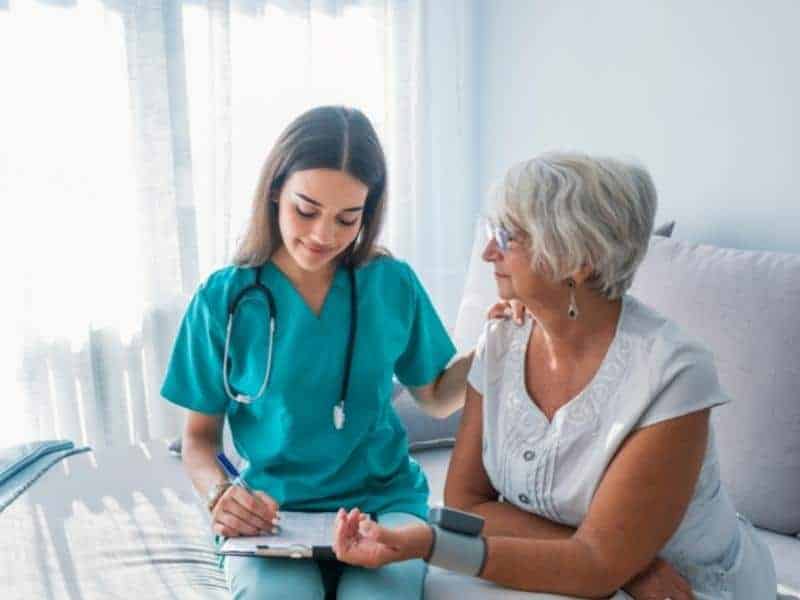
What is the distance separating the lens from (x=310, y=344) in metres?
1.41

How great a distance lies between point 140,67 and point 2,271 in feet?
2.00

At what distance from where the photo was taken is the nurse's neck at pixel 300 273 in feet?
4.72

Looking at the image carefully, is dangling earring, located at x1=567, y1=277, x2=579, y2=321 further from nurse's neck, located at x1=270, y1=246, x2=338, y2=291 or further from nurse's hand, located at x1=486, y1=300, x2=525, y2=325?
nurse's neck, located at x1=270, y1=246, x2=338, y2=291

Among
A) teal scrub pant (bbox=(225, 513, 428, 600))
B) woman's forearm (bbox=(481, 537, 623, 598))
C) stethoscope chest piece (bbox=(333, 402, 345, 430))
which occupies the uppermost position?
stethoscope chest piece (bbox=(333, 402, 345, 430))

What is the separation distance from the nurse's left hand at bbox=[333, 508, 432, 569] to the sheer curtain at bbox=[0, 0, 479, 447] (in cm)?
140

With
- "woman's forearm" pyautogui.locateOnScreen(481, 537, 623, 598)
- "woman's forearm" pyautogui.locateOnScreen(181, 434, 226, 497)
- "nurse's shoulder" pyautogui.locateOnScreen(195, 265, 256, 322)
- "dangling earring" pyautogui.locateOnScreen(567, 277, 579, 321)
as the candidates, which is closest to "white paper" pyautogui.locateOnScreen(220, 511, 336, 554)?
"woman's forearm" pyautogui.locateOnScreen(181, 434, 226, 497)

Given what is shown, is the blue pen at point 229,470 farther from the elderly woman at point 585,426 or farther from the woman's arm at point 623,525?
the woman's arm at point 623,525

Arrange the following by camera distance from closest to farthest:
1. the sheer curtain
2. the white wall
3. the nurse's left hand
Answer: the nurse's left hand → the white wall → the sheer curtain

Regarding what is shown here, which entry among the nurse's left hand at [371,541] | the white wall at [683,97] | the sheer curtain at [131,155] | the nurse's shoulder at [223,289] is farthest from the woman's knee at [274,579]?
the sheer curtain at [131,155]

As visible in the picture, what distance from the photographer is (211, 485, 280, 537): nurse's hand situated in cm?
123

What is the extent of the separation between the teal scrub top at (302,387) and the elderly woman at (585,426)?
0.15 metres

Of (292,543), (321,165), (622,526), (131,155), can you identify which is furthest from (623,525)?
(131,155)

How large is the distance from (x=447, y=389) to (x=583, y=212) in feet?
1.51

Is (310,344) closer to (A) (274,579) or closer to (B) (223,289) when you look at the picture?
(B) (223,289)
